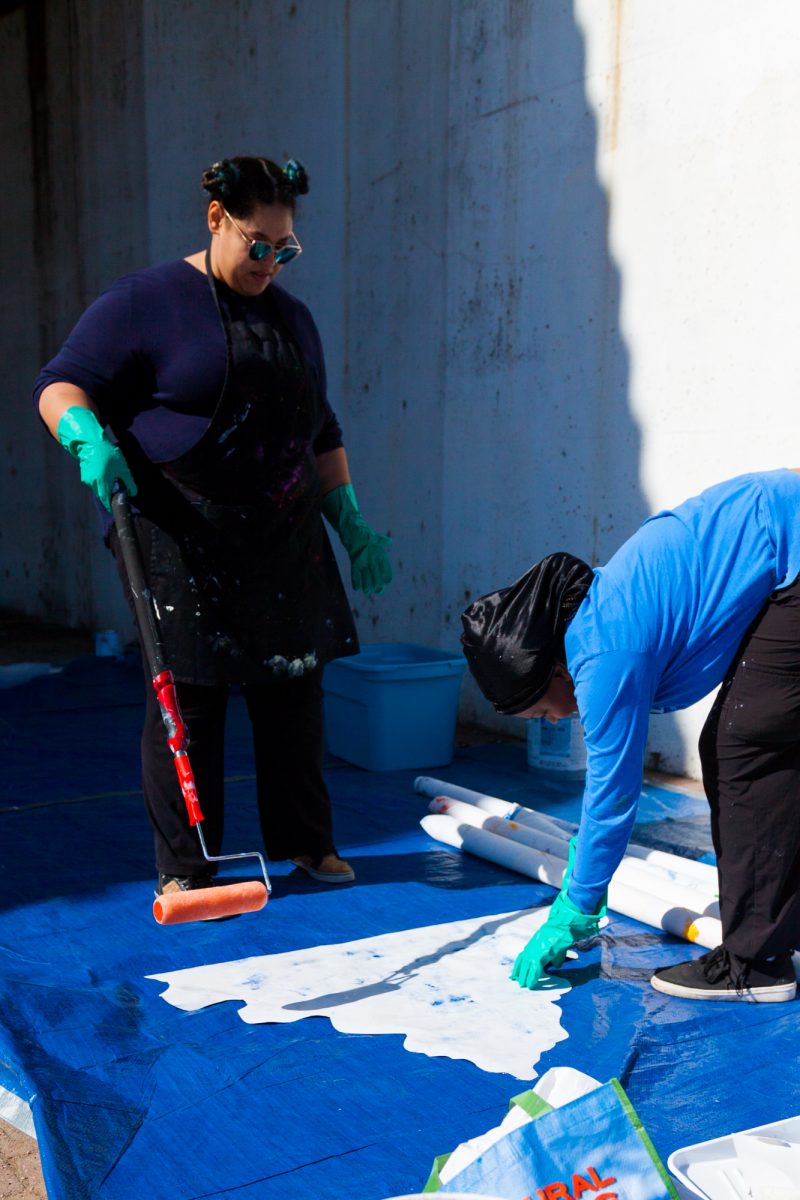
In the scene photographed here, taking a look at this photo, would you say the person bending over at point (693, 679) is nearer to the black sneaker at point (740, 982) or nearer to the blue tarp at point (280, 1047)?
the black sneaker at point (740, 982)

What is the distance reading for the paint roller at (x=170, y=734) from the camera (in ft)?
7.57

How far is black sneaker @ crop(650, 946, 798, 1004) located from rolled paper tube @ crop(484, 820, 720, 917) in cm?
26

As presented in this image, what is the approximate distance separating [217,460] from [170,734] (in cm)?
60

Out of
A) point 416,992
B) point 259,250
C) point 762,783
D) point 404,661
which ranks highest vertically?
point 259,250

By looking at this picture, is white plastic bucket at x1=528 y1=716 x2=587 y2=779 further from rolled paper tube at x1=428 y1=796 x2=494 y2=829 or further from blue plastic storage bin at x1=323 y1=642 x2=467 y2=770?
rolled paper tube at x1=428 y1=796 x2=494 y2=829

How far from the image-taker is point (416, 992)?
2.29 m

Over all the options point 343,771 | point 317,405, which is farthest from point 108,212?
point 317,405

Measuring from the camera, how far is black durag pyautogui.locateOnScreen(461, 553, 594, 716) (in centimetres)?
197

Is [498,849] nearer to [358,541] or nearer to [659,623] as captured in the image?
[358,541]

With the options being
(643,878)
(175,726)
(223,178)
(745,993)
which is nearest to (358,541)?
(175,726)

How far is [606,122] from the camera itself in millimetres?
4051

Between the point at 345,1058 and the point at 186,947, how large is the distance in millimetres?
613

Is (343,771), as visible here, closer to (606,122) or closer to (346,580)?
(346,580)

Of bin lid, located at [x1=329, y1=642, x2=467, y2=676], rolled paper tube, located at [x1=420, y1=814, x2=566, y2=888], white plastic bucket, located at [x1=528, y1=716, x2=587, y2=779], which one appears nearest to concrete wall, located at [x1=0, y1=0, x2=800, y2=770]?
white plastic bucket, located at [x1=528, y1=716, x2=587, y2=779]
